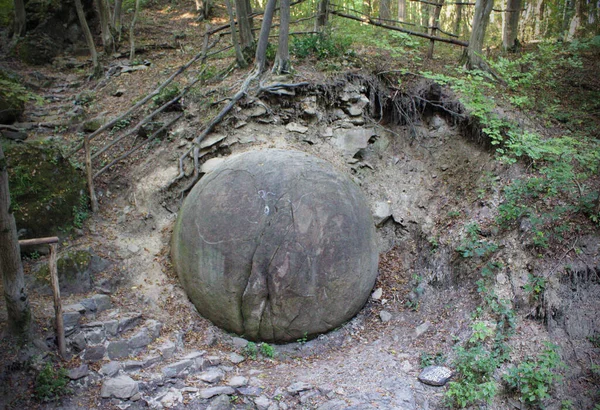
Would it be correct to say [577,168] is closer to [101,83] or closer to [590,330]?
[590,330]

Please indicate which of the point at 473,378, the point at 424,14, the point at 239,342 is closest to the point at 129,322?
the point at 239,342

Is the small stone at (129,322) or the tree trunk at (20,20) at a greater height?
the tree trunk at (20,20)

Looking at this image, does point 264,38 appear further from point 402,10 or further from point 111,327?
A: point 402,10

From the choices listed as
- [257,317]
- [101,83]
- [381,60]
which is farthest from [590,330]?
[101,83]

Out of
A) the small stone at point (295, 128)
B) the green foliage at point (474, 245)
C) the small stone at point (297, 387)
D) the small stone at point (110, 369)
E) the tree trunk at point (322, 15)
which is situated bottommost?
the small stone at point (297, 387)

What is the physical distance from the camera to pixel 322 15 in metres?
8.28

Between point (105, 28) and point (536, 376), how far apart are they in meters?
12.0

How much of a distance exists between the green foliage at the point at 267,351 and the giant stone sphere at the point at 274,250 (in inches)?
4.3

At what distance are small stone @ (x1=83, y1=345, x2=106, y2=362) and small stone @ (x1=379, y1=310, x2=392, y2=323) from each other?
3571mm

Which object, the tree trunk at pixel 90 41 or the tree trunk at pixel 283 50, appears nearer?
the tree trunk at pixel 283 50

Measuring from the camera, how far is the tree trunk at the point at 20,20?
10586mm

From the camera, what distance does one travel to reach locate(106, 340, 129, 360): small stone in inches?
181

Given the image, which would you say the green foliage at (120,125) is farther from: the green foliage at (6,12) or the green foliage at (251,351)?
the green foliage at (6,12)

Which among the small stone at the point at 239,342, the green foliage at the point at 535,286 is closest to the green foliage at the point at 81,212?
the small stone at the point at 239,342
